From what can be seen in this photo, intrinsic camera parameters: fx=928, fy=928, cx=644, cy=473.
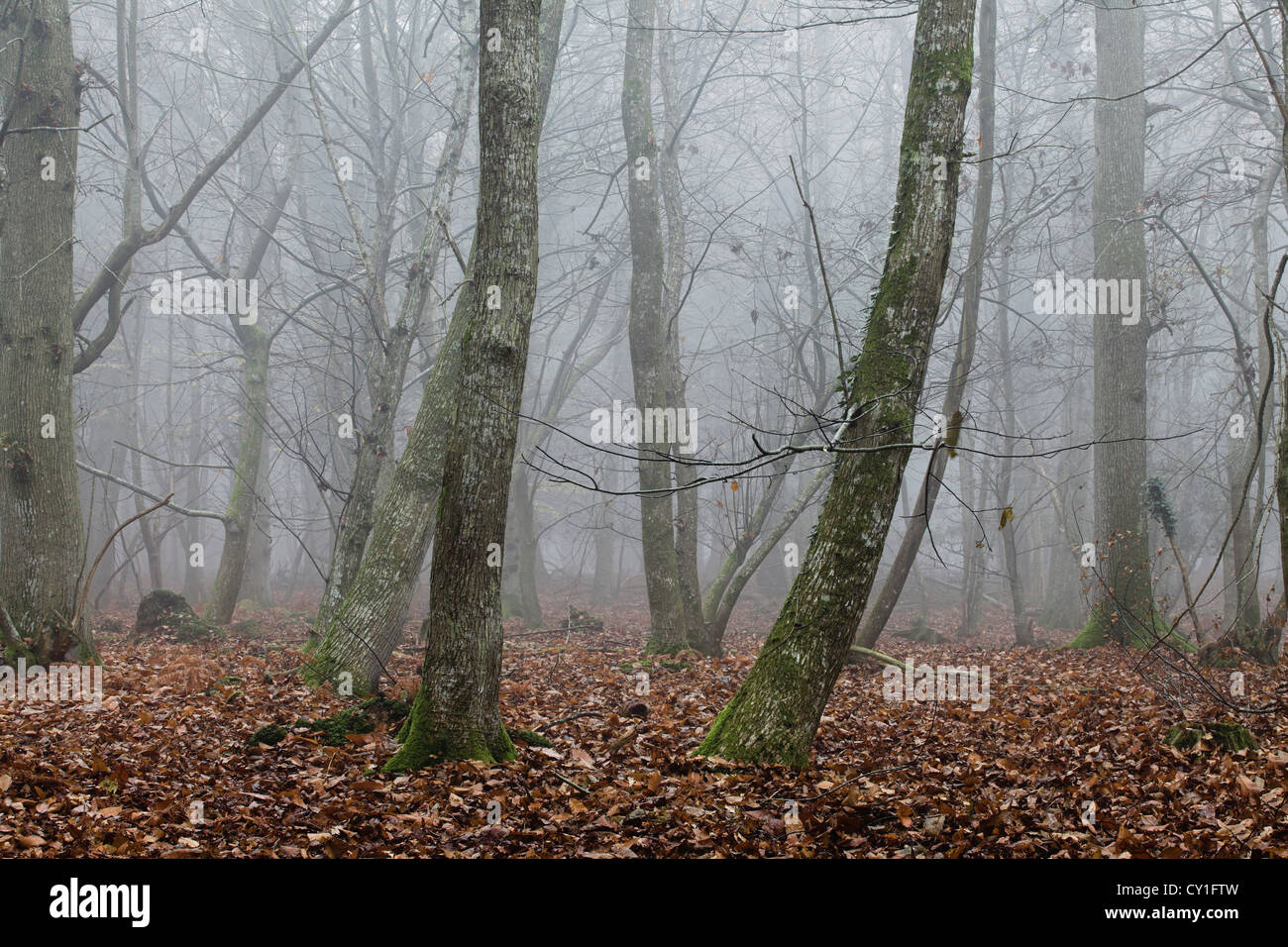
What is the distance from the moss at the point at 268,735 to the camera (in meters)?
5.80

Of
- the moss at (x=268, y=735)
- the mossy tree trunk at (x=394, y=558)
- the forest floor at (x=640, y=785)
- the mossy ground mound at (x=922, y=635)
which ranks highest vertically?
the mossy tree trunk at (x=394, y=558)

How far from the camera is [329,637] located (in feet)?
26.0

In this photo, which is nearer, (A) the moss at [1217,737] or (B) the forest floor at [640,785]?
(B) the forest floor at [640,785]

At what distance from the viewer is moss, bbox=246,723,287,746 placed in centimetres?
580

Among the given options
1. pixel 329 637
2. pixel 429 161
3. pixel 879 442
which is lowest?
pixel 329 637

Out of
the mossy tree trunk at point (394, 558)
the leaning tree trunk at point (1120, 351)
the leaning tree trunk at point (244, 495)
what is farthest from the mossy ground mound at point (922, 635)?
the leaning tree trunk at point (244, 495)

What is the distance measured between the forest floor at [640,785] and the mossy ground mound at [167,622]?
13.6 feet

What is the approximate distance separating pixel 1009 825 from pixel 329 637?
5.67 meters

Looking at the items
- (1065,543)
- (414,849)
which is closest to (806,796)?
(414,849)

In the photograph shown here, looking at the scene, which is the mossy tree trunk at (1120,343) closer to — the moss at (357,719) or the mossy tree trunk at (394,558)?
the mossy tree trunk at (394,558)

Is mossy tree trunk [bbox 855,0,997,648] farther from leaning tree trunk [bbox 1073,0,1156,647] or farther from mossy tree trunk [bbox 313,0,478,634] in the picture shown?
mossy tree trunk [bbox 313,0,478,634]

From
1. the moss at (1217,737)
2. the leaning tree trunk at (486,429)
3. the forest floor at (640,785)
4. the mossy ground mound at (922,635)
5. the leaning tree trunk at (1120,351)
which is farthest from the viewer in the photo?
the mossy ground mound at (922,635)

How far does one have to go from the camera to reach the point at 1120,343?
11.4 meters
